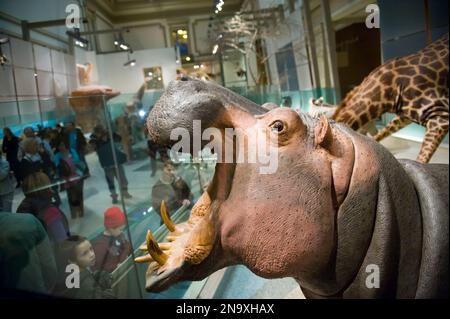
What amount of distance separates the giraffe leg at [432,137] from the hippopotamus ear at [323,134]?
40 centimetres

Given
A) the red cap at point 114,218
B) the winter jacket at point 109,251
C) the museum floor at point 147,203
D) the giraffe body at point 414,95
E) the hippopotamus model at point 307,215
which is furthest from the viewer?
the red cap at point 114,218

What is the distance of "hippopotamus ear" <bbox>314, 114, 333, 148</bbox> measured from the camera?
18.4 inches

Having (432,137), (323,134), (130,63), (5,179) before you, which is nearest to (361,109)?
(432,137)

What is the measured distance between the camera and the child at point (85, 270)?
3.77ft

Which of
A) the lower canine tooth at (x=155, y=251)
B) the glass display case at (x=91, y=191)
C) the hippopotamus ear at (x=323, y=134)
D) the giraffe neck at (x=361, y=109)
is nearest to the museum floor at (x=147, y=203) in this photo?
the glass display case at (x=91, y=191)

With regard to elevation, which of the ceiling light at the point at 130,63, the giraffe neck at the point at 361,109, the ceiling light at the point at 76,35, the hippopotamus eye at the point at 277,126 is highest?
the ceiling light at the point at 76,35

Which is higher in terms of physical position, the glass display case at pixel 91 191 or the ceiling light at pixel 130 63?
the ceiling light at pixel 130 63

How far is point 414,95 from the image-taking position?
997mm

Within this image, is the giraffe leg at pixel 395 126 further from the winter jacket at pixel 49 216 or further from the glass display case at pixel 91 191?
the winter jacket at pixel 49 216

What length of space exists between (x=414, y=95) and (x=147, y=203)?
1.18 metres

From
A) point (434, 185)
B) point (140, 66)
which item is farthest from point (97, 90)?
point (434, 185)

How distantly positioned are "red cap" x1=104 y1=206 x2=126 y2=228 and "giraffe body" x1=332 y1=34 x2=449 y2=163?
97 cm

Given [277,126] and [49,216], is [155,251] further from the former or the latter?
[49,216]
